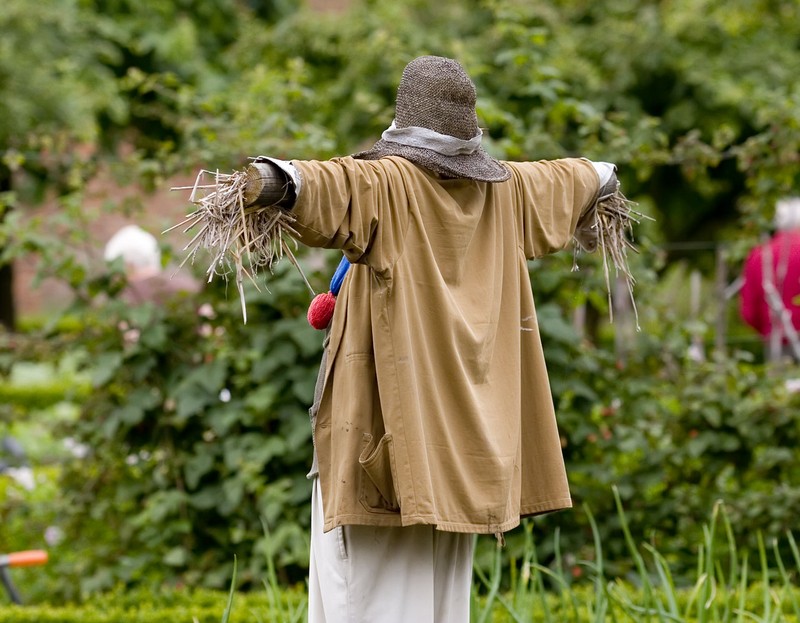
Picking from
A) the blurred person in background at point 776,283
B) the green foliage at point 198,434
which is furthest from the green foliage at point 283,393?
the blurred person in background at point 776,283

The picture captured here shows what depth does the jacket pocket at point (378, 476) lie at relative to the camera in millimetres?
2475

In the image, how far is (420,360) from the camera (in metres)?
2.49

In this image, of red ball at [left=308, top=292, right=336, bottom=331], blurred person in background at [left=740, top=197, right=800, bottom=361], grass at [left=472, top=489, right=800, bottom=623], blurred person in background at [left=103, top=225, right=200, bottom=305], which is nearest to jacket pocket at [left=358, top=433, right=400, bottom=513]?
red ball at [left=308, top=292, right=336, bottom=331]

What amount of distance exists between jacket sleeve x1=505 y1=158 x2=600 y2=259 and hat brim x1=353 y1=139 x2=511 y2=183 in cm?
16

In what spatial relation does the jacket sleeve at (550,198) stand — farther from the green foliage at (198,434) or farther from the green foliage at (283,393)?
the green foliage at (198,434)

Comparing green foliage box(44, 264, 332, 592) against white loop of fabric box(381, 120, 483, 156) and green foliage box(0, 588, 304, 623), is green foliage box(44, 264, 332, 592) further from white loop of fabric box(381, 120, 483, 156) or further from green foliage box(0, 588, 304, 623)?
white loop of fabric box(381, 120, 483, 156)

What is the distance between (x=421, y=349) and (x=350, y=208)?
344 millimetres

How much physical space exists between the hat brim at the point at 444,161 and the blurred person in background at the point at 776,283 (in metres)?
3.88

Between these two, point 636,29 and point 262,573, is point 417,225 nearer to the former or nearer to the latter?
point 262,573

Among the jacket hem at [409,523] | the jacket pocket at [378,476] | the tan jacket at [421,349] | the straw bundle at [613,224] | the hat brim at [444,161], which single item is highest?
the hat brim at [444,161]

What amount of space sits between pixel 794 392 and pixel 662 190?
23.8ft

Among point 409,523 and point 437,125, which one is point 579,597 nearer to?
point 409,523

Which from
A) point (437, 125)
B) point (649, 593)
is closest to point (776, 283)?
point (649, 593)

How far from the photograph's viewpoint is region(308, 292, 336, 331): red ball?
276cm
